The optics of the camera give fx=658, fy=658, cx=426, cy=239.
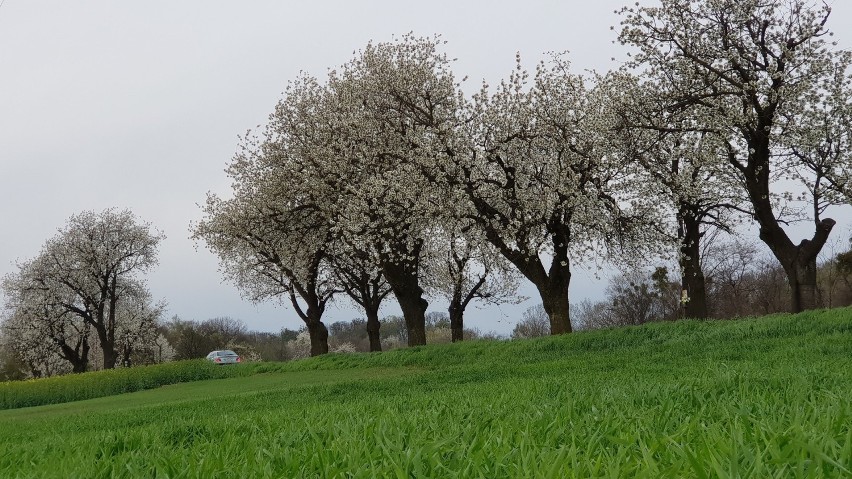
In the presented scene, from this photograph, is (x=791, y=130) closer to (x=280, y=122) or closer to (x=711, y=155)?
(x=711, y=155)

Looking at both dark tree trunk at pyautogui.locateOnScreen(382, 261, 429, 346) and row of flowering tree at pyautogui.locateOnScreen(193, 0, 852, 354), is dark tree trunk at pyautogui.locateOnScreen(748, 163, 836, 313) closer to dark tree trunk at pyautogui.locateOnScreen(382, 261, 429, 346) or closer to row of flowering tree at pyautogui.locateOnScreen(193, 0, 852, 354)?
row of flowering tree at pyautogui.locateOnScreen(193, 0, 852, 354)

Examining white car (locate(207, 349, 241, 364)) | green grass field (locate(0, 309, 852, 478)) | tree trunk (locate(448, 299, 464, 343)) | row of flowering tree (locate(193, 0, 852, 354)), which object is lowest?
white car (locate(207, 349, 241, 364))

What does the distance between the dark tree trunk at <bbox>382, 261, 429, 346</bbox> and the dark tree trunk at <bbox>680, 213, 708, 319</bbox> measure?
40.0 ft

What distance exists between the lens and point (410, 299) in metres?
32.2

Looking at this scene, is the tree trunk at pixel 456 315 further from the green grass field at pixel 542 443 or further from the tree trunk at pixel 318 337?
the green grass field at pixel 542 443

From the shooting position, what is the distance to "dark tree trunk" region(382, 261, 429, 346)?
31.5m

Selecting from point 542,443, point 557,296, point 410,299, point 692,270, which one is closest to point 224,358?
point 410,299

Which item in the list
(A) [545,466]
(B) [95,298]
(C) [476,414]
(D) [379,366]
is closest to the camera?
(A) [545,466]

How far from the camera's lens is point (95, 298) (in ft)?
175

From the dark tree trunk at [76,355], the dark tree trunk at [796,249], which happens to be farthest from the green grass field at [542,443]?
the dark tree trunk at [76,355]

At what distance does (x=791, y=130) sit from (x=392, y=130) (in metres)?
15.6

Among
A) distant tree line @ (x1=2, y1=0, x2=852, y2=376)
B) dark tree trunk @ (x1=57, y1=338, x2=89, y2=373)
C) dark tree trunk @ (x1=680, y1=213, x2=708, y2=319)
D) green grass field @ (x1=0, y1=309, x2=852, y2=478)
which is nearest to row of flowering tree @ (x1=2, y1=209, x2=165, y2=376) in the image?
dark tree trunk @ (x1=57, y1=338, x2=89, y2=373)

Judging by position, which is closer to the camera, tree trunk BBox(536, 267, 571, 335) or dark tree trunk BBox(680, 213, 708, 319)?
tree trunk BBox(536, 267, 571, 335)

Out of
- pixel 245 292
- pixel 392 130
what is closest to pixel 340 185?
pixel 392 130
